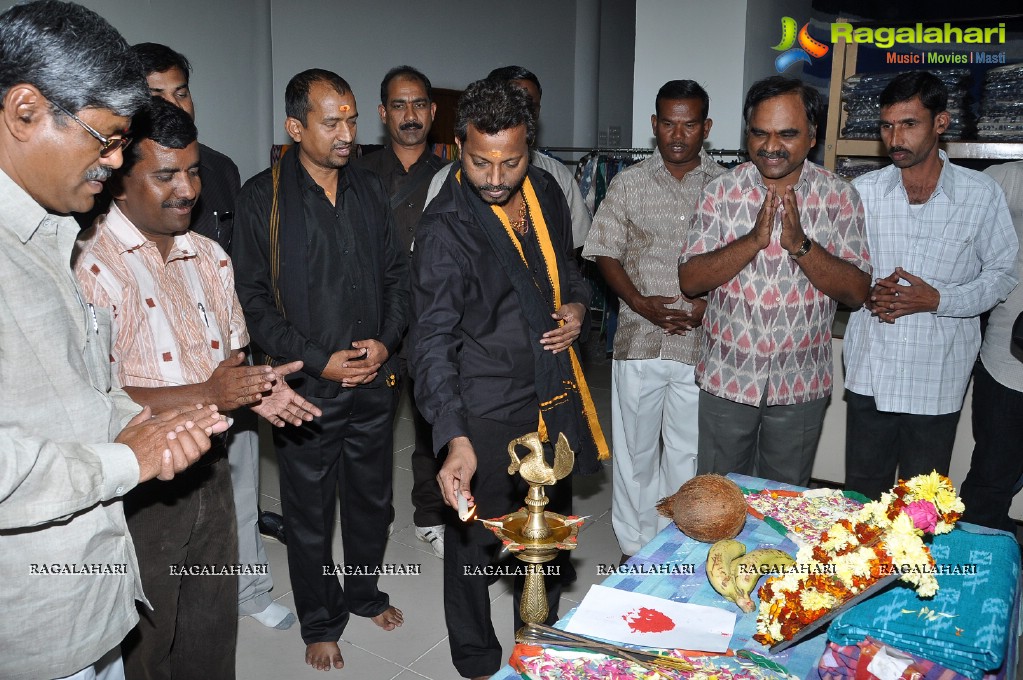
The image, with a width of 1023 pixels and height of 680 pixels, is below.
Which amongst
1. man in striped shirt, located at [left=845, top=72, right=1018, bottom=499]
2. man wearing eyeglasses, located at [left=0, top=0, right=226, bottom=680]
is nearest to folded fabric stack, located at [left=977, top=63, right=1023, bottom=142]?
man in striped shirt, located at [left=845, top=72, right=1018, bottom=499]

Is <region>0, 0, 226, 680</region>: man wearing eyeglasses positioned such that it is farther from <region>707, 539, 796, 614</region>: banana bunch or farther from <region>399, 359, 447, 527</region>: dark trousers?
<region>399, 359, 447, 527</region>: dark trousers

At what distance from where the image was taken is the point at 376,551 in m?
3.01

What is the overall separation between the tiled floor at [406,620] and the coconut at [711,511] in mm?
1210

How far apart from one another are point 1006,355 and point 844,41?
6.66 ft

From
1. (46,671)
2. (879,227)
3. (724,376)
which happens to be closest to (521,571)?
(724,376)

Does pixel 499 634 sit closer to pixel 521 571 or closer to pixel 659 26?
pixel 521 571

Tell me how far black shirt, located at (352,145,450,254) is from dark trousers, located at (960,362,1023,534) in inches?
94.2

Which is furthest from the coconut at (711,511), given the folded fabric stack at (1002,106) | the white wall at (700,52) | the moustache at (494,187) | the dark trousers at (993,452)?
the white wall at (700,52)

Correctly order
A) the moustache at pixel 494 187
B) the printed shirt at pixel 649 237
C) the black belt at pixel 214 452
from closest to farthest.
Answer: the black belt at pixel 214 452, the moustache at pixel 494 187, the printed shirt at pixel 649 237

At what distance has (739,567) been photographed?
175 centimetres

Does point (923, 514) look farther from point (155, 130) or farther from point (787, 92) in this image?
point (155, 130)

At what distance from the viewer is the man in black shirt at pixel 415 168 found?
368cm

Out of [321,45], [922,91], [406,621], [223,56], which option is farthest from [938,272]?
[321,45]

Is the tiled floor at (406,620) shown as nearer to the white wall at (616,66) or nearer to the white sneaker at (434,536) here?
the white sneaker at (434,536)
